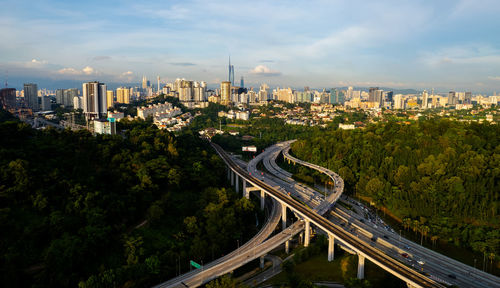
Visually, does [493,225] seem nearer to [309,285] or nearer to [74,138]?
[309,285]

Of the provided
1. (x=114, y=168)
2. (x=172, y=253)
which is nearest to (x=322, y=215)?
(x=172, y=253)

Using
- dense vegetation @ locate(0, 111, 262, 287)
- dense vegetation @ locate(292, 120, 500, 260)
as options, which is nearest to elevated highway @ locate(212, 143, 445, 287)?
dense vegetation @ locate(0, 111, 262, 287)

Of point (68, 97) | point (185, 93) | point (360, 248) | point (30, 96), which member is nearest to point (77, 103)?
point (68, 97)

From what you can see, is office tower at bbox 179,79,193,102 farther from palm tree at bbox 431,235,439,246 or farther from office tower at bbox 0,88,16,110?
palm tree at bbox 431,235,439,246

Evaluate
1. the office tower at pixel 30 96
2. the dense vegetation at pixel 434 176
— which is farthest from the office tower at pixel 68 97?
the dense vegetation at pixel 434 176

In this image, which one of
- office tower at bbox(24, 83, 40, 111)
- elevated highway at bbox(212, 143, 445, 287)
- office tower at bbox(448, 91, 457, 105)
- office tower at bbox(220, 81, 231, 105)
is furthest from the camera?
office tower at bbox(448, 91, 457, 105)

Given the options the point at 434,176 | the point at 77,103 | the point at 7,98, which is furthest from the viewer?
the point at 77,103

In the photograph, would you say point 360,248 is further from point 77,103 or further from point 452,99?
point 452,99

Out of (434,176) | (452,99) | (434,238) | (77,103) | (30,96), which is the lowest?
(434,238)
